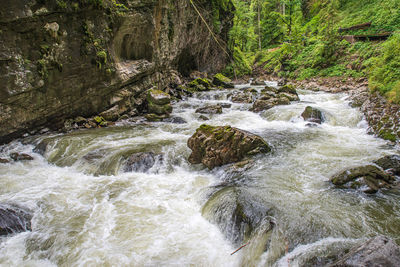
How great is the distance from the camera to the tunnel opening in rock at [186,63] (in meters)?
20.0

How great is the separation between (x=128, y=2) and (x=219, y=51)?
15.1m

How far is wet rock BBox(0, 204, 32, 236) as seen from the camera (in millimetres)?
4236

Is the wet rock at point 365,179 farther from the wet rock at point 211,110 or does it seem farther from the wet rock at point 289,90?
the wet rock at point 289,90

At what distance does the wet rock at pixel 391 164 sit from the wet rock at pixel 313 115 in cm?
455

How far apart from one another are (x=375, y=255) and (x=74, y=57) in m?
10.3

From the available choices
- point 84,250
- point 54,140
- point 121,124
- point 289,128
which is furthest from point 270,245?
point 121,124

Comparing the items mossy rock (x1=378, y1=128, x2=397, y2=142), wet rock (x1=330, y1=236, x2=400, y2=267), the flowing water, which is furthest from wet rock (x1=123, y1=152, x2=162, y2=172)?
mossy rock (x1=378, y1=128, x2=397, y2=142)

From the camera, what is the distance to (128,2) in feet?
35.3

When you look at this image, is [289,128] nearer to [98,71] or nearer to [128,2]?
[98,71]

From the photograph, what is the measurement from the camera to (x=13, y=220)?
4.39m

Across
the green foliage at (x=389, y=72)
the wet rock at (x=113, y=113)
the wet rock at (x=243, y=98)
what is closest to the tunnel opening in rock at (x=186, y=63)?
the wet rock at (x=243, y=98)

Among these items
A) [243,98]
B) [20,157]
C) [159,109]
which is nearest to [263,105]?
[243,98]

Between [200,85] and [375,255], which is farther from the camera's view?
[200,85]

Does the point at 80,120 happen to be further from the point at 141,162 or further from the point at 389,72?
the point at 389,72
